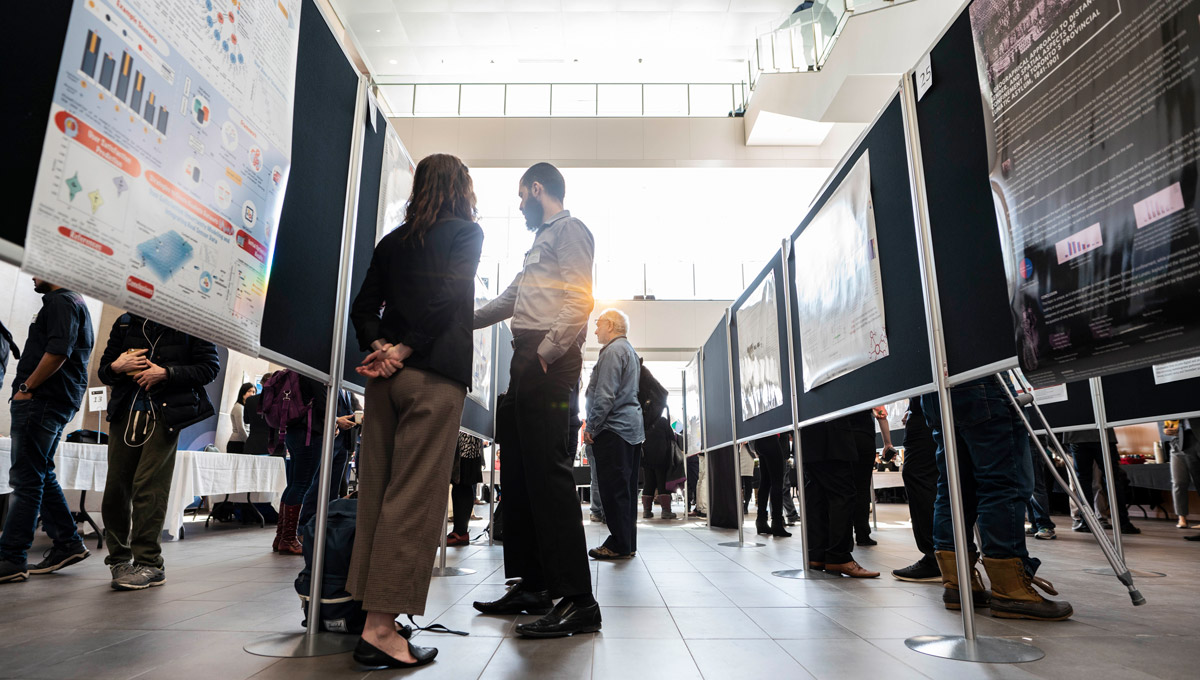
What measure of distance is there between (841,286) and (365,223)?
1786mm

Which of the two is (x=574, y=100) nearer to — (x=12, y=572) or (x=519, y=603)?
(x=12, y=572)

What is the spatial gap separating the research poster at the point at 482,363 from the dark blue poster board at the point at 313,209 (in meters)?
1.60

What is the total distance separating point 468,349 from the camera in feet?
5.22

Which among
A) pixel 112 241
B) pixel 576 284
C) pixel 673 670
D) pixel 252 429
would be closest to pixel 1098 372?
pixel 673 670

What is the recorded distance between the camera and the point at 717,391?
5.44 m

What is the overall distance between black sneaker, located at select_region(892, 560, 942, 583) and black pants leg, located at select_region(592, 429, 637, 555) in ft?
4.59

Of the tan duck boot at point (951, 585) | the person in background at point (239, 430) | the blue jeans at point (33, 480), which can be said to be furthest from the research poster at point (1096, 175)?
the person in background at point (239, 430)

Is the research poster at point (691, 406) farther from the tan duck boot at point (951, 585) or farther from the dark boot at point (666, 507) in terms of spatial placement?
the tan duck boot at point (951, 585)

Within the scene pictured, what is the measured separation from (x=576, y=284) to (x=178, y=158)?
1.09m

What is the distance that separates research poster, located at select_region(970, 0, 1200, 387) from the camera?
1.05 metres

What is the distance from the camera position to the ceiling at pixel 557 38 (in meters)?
10.1

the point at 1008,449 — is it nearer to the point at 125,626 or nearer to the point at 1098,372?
the point at 1098,372

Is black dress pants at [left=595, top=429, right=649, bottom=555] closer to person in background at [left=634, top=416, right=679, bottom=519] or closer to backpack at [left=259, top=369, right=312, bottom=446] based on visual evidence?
backpack at [left=259, top=369, right=312, bottom=446]

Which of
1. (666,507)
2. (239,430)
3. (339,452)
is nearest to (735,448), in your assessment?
(339,452)
